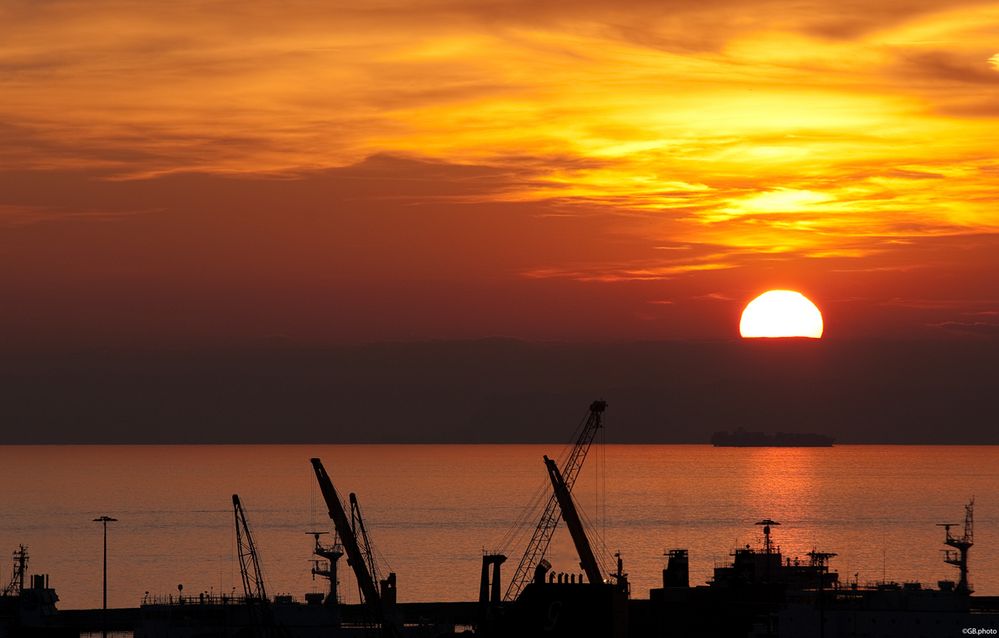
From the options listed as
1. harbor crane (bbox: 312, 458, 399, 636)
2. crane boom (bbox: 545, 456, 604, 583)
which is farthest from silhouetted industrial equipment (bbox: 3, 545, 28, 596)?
crane boom (bbox: 545, 456, 604, 583)

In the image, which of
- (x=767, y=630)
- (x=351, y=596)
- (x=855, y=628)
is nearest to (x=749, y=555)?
(x=767, y=630)

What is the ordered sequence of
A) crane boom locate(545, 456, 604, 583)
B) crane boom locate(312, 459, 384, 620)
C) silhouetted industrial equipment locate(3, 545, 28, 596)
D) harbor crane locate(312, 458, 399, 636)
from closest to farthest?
1. harbor crane locate(312, 458, 399, 636)
2. crane boom locate(312, 459, 384, 620)
3. silhouetted industrial equipment locate(3, 545, 28, 596)
4. crane boom locate(545, 456, 604, 583)

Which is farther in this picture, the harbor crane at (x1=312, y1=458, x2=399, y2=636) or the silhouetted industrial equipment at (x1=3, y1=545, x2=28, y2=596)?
the silhouetted industrial equipment at (x1=3, y1=545, x2=28, y2=596)

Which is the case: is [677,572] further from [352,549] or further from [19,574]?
[19,574]

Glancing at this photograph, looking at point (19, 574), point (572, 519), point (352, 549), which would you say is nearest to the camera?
point (352, 549)

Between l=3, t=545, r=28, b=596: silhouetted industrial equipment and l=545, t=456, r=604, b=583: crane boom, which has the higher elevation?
l=545, t=456, r=604, b=583: crane boom

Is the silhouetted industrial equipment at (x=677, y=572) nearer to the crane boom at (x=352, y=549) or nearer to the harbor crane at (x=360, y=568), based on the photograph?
the harbor crane at (x=360, y=568)

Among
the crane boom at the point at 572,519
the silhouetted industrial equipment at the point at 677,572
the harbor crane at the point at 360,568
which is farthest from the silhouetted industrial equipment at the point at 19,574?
the silhouetted industrial equipment at the point at 677,572

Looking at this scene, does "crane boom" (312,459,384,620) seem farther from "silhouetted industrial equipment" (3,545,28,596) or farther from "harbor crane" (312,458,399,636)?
"silhouetted industrial equipment" (3,545,28,596)

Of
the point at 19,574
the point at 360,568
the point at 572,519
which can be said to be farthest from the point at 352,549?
the point at 19,574

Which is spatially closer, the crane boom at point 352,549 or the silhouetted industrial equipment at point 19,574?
the crane boom at point 352,549

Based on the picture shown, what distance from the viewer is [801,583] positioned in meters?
121

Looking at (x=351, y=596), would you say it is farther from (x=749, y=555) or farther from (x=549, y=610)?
(x=549, y=610)

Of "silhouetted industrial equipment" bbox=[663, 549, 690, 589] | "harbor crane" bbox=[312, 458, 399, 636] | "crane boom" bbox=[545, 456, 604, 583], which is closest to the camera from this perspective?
"harbor crane" bbox=[312, 458, 399, 636]
